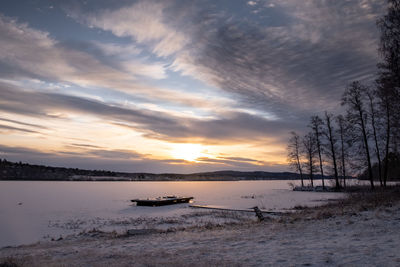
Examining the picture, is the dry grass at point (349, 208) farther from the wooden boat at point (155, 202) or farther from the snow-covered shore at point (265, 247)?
the wooden boat at point (155, 202)

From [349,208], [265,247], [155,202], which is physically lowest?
[155,202]

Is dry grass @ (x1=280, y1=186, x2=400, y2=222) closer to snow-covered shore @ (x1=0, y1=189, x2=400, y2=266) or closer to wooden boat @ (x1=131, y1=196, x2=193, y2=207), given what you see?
snow-covered shore @ (x1=0, y1=189, x2=400, y2=266)

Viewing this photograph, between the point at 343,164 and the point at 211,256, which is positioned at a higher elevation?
the point at 343,164

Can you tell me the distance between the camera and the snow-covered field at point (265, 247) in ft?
23.2

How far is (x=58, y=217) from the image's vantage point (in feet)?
70.4

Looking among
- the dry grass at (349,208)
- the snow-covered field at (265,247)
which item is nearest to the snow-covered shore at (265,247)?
the snow-covered field at (265,247)

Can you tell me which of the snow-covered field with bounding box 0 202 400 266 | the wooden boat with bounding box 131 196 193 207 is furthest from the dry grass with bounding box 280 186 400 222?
the wooden boat with bounding box 131 196 193 207

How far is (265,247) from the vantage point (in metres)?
8.73

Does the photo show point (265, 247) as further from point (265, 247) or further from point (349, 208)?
point (349, 208)

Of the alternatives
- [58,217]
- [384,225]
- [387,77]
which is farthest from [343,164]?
[58,217]

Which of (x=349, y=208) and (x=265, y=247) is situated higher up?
(x=349, y=208)

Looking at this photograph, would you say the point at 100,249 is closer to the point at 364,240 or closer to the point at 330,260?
the point at 330,260

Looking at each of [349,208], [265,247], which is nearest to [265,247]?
[265,247]

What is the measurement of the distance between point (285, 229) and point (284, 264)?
5.30m
